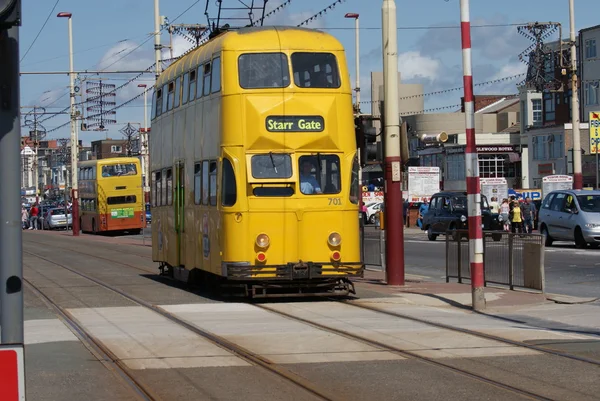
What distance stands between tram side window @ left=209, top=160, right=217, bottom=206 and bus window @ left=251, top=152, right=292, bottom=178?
0.91 metres

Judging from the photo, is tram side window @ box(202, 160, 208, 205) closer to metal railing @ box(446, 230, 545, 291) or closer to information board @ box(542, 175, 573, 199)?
metal railing @ box(446, 230, 545, 291)

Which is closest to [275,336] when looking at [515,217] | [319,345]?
[319,345]

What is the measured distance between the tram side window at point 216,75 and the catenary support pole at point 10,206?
1258 cm

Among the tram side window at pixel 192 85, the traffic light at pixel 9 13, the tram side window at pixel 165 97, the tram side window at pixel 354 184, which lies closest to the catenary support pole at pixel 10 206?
the traffic light at pixel 9 13

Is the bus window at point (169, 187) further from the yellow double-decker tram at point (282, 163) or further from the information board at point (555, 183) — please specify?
the information board at point (555, 183)

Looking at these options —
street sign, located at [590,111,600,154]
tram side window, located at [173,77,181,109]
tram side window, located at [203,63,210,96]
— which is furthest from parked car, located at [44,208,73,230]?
tram side window, located at [203,63,210,96]

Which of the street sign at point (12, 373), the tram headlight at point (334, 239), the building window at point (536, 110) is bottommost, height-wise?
the street sign at point (12, 373)

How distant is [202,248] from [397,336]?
685 centimetres

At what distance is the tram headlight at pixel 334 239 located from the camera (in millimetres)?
17156

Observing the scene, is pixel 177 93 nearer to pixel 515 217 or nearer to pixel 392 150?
pixel 392 150

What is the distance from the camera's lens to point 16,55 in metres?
4.96

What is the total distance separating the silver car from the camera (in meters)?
32.5

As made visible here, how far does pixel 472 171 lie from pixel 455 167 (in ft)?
252

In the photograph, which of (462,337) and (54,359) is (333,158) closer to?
(462,337)
